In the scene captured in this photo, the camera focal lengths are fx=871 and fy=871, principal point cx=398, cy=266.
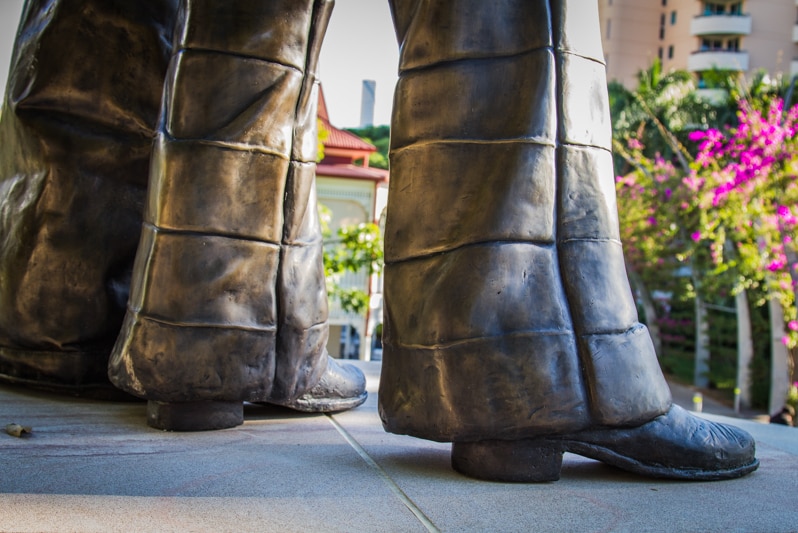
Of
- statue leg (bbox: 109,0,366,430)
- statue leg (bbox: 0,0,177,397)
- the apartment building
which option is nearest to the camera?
statue leg (bbox: 109,0,366,430)

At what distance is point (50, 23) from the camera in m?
2.32

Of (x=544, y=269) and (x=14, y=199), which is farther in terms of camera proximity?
(x=14, y=199)

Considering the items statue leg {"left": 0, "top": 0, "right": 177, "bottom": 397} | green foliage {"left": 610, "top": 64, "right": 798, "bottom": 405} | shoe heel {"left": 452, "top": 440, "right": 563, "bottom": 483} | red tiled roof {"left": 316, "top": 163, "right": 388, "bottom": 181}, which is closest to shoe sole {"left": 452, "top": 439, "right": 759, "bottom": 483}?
shoe heel {"left": 452, "top": 440, "right": 563, "bottom": 483}

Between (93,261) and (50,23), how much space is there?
0.64 meters

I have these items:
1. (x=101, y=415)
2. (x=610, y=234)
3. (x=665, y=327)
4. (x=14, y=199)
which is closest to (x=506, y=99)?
(x=610, y=234)

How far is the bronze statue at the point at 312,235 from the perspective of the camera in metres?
1.54

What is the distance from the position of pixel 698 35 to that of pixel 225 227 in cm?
4088

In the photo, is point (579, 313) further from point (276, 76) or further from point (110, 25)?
point (110, 25)

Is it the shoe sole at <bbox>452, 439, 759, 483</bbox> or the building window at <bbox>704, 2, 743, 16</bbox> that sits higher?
the building window at <bbox>704, 2, 743, 16</bbox>

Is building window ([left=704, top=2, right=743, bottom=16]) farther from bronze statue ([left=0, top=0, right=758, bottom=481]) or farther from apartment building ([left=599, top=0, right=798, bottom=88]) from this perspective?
bronze statue ([left=0, top=0, right=758, bottom=481])

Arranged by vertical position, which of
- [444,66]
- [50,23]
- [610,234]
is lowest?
[610,234]

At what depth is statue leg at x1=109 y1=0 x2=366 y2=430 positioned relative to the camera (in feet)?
6.04

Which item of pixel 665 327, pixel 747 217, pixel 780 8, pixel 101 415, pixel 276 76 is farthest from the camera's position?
pixel 780 8

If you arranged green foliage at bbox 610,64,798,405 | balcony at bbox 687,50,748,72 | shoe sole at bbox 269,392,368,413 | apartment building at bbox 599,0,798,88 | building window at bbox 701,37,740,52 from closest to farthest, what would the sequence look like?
shoe sole at bbox 269,392,368,413
green foliage at bbox 610,64,798,405
balcony at bbox 687,50,748,72
apartment building at bbox 599,0,798,88
building window at bbox 701,37,740,52
